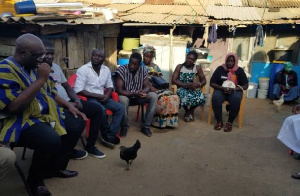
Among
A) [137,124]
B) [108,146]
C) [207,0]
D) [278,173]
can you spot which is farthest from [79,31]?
[278,173]

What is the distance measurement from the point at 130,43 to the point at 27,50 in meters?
6.63

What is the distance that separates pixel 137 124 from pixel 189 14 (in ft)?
Answer: 15.5

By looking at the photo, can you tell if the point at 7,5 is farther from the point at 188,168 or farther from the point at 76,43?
the point at 188,168

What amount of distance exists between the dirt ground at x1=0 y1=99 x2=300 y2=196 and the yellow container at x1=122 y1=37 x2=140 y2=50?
4315 mm

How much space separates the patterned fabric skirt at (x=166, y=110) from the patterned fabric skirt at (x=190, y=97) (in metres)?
0.39

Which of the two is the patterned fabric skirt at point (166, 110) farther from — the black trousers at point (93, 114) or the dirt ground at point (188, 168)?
the black trousers at point (93, 114)

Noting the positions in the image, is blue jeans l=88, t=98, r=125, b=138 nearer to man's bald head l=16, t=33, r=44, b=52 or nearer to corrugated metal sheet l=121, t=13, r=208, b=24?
man's bald head l=16, t=33, r=44, b=52

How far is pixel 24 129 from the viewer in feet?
7.99

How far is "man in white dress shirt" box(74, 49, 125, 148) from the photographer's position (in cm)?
417

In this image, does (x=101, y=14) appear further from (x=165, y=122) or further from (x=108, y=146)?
(x=108, y=146)

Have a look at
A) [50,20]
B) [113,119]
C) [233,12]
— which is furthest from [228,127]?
[233,12]

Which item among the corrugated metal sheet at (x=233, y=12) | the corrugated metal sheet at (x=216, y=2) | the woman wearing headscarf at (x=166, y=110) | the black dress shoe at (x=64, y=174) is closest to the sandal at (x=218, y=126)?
the woman wearing headscarf at (x=166, y=110)

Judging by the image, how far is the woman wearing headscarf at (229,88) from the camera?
5117 mm

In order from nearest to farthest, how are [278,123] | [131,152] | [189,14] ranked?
1. [131,152]
2. [278,123]
3. [189,14]
